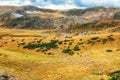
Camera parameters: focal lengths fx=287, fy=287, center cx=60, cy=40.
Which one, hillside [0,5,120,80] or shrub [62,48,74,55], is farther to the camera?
shrub [62,48,74,55]

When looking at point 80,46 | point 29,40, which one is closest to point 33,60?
point 80,46

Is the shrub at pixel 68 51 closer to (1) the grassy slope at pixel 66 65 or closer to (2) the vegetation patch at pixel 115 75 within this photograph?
(1) the grassy slope at pixel 66 65

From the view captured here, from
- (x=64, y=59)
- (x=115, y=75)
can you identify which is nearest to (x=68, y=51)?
(x=64, y=59)

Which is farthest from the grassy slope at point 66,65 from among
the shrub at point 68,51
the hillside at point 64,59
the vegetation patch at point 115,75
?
the shrub at point 68,51

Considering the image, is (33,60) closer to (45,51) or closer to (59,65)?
(59,65)

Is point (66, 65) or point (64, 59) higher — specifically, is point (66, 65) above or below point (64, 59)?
above

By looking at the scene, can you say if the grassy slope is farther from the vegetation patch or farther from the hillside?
the vegetation patch

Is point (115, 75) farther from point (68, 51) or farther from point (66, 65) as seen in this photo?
point (68, 51)

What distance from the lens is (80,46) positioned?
5116 centimetres

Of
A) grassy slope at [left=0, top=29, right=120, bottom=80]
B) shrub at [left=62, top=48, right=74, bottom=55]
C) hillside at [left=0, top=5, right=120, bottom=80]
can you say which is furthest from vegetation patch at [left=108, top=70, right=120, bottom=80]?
shrub at [left=62, top=48, right=74, bottom=55]

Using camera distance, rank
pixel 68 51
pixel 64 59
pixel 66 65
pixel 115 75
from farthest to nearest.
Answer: pixel 68 51
pixel 64 59
pixel 66 65
pixel 115 75

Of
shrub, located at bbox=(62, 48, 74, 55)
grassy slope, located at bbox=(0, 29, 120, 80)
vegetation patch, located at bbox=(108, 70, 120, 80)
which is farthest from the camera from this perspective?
shrub, located at bbox=(62, 48, 74, 55)

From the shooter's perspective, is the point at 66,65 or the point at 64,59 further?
the point at 64,59

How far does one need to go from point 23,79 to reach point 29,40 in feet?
94.4
